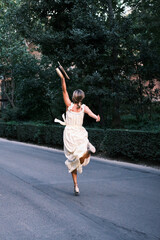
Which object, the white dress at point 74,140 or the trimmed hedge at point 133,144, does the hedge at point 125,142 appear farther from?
the white dress at point 74,140

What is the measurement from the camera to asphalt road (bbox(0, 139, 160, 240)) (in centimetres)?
425

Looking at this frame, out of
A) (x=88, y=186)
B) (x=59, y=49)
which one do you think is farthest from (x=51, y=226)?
(x=59, y=49)

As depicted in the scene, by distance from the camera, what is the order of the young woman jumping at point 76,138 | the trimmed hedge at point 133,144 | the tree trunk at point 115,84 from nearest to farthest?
the young woman jumping at point 76,138, the trimmed hedge at point 133,144, the tree trunk at point 115,84

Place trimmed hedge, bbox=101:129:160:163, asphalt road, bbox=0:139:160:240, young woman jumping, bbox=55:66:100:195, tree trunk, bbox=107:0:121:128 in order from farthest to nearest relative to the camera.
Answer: tree trunk, bbox=107:0:121:128, trimmed hedge, bbox=101:129:160:163, young woman jumping, bbox=55:66:100:195, asphalt road, bbox=0:139:160:240

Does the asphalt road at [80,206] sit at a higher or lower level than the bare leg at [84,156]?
lower

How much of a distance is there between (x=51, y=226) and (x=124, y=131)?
786 cm

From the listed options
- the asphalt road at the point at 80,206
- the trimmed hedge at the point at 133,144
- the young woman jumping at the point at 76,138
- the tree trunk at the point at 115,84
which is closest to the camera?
the asphalt road at the point at 80,206

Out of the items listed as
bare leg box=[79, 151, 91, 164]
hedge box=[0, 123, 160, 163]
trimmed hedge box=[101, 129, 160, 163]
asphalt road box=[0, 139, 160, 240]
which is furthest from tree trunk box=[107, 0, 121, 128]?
bare leg box=[79, 151, 91, 164]

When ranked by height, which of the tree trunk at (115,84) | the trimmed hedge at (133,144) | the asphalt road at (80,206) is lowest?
the asphalt road at (80,206)

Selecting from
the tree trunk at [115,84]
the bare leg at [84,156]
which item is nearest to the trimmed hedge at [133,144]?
the tree trunk at [115,84]

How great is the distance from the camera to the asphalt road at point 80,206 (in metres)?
4.25

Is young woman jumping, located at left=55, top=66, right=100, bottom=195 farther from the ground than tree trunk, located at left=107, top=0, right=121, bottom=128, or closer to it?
closer to it

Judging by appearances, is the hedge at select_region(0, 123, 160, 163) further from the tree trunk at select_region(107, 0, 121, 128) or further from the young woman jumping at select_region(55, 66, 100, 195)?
the young woman jumping at select_region(55, 66, 100, 195)

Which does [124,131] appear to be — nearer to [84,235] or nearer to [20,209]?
[20,209]
